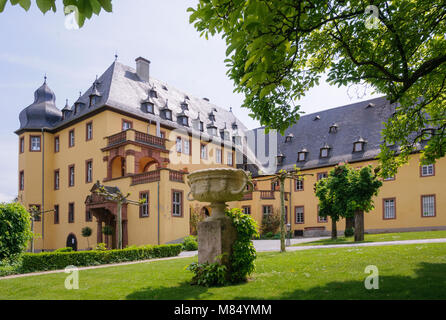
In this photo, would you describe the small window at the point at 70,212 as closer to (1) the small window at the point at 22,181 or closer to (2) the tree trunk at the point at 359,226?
(1) the small window at the point at 22,181

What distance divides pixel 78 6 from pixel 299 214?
113 feet

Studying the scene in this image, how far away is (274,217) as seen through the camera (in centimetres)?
3272

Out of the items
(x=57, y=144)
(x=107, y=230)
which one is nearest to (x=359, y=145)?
(x=107, y=230)

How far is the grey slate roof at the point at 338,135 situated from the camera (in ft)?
106

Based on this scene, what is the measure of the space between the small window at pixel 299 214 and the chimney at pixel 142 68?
19.6 meters

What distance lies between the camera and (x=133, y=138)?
25.9m

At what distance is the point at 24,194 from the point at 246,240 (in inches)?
1164

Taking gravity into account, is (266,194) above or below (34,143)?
below

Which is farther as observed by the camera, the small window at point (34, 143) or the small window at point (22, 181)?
the small window at point (34, 143)

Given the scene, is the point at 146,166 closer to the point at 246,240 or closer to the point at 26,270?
the point at 26,270

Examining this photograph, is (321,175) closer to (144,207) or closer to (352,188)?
(352,188)

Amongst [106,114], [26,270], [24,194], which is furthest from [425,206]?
[24,194]

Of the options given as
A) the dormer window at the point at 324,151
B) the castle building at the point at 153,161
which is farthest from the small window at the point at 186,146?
the dormer window at the point at 324,151

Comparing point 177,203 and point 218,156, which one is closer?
point 177,203
